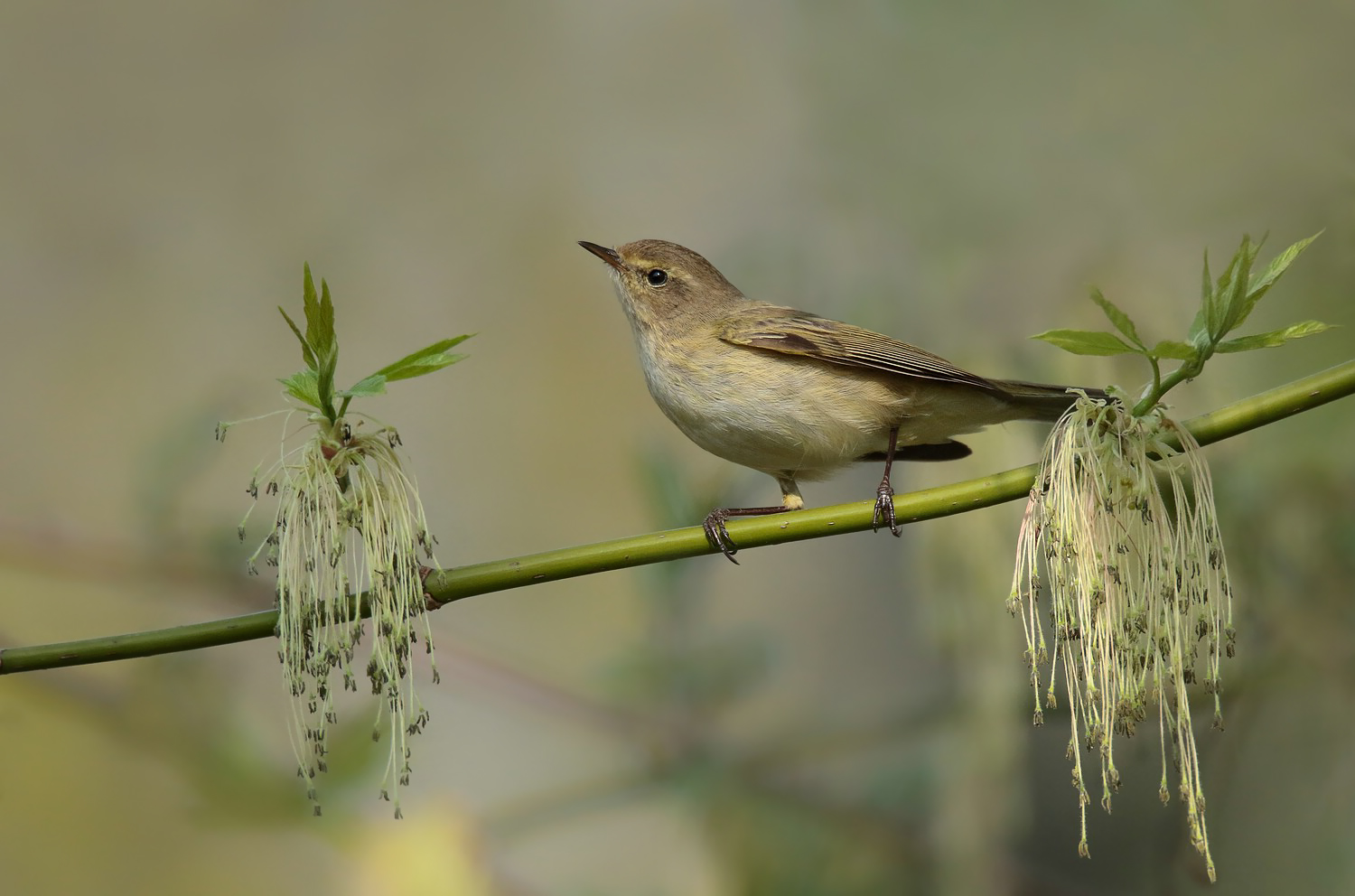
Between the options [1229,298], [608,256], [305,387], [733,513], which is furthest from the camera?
[608,256]

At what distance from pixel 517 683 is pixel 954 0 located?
4.19 m

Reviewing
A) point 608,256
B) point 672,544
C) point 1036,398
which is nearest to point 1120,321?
point 672,544

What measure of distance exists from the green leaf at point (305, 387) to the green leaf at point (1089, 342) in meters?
1.37

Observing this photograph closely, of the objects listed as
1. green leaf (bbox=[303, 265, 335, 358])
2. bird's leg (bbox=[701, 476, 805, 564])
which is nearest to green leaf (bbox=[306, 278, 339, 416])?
green leaf (bbox=[303, 265, 335, 358])

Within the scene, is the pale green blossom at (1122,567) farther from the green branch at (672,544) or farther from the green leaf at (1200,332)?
the green leaf at (1200,332)

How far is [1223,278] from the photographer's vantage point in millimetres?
1995

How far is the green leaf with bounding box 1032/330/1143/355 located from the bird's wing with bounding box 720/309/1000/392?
0.97 metres

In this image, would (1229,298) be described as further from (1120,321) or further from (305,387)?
(305,387)

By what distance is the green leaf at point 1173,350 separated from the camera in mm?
1978

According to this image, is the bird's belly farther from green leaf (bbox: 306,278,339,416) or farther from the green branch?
green leaf (bbox: 306,278,339,416)

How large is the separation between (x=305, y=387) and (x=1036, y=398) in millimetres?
1943

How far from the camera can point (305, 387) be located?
225 centimetres

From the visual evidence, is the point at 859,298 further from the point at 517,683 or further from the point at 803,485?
A: the point at 517,683

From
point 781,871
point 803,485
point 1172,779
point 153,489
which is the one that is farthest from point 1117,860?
point 153,489
